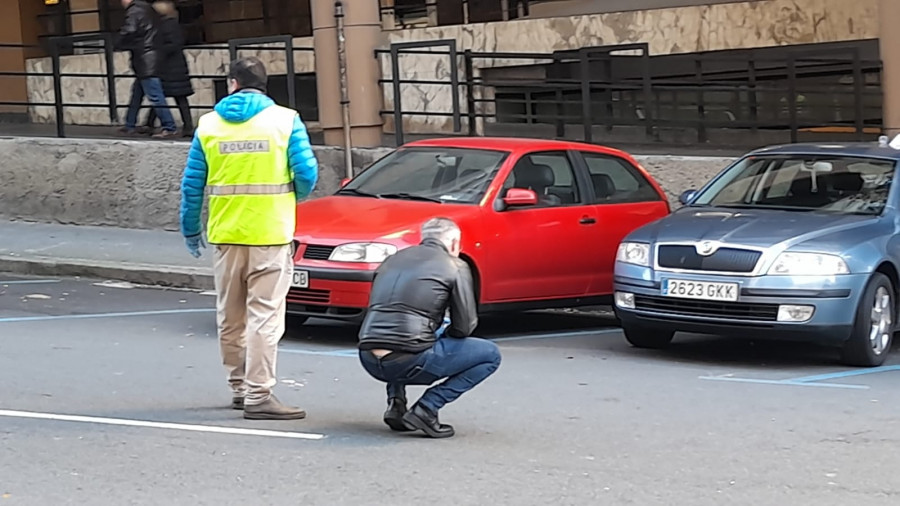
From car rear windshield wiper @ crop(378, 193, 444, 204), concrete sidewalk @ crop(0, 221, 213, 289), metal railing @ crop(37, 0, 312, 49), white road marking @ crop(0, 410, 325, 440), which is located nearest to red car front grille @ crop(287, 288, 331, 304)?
car rear windshield wiper @ crop(378, 193, 444, 204)

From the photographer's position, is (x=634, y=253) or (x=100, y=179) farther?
(x=100, y=179)

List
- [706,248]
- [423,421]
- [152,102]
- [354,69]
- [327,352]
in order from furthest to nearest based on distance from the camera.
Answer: [152,102]
[354,69]
[327,352]
[706,248]
[423,421]

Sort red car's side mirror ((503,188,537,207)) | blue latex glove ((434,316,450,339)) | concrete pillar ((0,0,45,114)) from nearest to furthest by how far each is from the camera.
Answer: blue latex glove ((434,316,450,339)) → red car's side mirror ((503,188,537,207)) → concrete pillar ((0,0,45,114))

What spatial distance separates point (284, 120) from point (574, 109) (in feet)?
44.0

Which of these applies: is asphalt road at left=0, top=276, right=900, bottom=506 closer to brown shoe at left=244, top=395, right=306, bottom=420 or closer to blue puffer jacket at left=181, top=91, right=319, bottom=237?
brown shoe at left=244, top=395, right=306, bottom=420

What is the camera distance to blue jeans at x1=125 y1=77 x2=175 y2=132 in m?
17.0

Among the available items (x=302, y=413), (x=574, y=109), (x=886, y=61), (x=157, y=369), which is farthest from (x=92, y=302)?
(x=574, y=109)

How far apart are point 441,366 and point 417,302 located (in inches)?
13.6

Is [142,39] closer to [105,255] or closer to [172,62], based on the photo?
[172,62]

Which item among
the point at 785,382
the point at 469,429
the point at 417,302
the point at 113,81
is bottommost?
the point at 785,382

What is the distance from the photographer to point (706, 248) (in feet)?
31.2

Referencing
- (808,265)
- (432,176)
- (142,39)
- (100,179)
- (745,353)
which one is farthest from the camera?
(142,39)

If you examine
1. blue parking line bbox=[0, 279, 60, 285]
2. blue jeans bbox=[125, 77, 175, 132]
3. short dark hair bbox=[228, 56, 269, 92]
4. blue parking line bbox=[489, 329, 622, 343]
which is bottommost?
blue parking line bbox=[489, 329, 622, 343]

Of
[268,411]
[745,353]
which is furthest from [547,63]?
[268,411]
